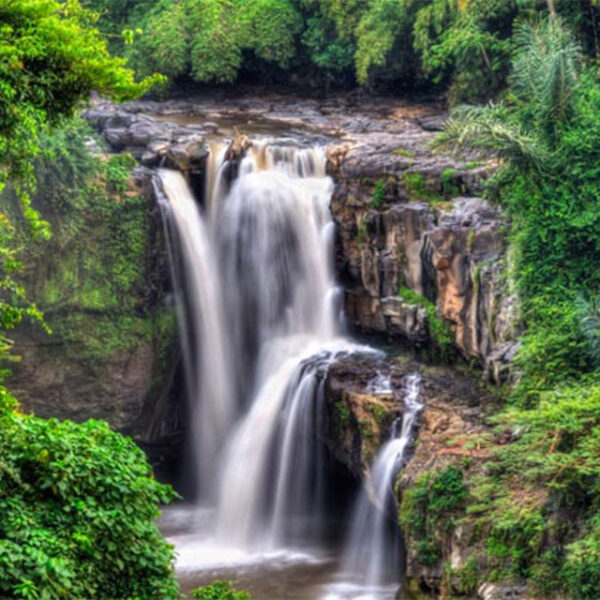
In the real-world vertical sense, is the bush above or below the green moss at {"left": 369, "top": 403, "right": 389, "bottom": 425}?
above

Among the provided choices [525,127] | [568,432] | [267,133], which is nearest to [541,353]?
[568,432]

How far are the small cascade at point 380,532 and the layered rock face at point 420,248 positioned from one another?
5.28 ft

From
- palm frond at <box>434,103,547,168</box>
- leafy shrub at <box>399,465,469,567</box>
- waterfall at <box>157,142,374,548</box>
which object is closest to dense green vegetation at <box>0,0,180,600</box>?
leafy shrub at <box>399,465,469,567</box>

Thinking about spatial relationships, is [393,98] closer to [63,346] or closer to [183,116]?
[183,116]

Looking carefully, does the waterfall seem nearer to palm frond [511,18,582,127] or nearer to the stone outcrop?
the stone outcrop

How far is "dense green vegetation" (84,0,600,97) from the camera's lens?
25531mm

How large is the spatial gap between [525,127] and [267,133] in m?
9.04

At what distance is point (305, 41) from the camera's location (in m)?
29.9

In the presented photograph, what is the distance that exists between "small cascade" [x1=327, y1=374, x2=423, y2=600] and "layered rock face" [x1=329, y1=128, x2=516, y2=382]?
63.3 inches

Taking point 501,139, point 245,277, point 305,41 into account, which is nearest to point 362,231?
point 245,277

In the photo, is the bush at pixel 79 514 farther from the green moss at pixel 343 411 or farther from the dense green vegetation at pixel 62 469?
the green moss at pixel 343 411

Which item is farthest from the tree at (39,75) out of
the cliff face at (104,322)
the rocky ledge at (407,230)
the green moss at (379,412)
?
the cliff face at (104,322)

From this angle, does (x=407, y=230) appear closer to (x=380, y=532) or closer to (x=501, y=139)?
(x=501, y=139)

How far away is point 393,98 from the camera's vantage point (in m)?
28.2
